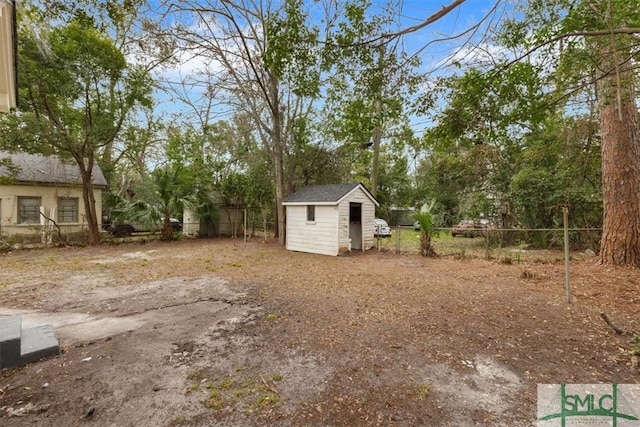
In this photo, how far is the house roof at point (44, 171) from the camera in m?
12.9

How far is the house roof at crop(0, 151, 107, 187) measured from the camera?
1286 centimetres

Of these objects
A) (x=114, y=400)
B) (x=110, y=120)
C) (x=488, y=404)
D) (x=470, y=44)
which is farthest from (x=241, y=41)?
(x=488, y=404)

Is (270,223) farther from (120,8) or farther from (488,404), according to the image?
(488,404)

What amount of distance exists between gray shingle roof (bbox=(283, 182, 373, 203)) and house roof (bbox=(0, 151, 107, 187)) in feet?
33.3

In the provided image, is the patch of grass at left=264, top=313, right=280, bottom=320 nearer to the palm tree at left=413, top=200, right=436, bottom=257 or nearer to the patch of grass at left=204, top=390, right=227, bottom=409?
the patch of grass at left=204, top=390, right=227, bottom=409

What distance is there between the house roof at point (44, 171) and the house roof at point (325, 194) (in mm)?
10129

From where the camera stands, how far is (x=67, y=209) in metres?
13.8

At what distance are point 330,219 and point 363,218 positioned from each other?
1.55 metres

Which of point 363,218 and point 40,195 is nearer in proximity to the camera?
point 363,218

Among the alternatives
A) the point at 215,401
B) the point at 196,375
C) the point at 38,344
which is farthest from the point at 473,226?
the point at 38,344

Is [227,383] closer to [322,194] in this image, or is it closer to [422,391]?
[422,391]

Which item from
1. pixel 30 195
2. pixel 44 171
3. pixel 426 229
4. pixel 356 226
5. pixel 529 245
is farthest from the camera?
pixel 44 171

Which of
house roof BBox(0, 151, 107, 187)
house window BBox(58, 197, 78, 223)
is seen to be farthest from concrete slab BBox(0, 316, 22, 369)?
house window BBox(58, 197, 78, 223)

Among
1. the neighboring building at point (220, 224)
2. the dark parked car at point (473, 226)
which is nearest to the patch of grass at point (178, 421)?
the dark parked car at point (473, 226)
